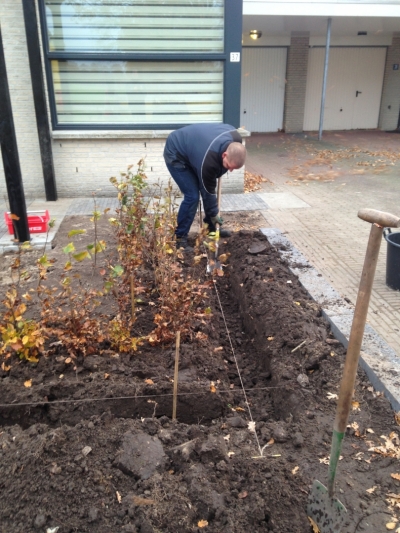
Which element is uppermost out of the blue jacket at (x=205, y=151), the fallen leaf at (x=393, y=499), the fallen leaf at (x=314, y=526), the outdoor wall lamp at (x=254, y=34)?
the outdoor wall lamp at (x=254, y=34)

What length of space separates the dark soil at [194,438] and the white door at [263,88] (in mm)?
15569

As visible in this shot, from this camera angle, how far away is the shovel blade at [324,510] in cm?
221

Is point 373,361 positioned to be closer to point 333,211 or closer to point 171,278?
point 171,278

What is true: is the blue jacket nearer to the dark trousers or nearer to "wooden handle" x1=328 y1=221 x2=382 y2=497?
the dark trousers

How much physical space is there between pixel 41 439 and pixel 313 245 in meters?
4.69

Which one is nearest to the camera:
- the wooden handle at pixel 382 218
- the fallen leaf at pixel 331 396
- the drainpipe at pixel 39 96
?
the wooden handle at pixel 382 218

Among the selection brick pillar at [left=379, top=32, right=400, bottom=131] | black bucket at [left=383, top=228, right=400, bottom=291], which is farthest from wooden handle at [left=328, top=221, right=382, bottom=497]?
brick pillar at [left=379, top=32, right=400, bottom=131]

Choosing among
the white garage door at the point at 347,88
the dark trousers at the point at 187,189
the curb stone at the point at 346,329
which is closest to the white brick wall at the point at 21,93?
the dark trousers at the point at 187,189

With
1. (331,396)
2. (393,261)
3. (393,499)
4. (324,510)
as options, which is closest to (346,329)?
(331,396)

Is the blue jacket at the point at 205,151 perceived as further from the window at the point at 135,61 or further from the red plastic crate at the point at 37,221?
the window at the point at 135,61

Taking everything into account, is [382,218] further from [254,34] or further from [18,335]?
[254,34]

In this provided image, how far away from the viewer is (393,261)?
4824 millimetres

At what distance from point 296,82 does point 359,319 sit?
17656mm

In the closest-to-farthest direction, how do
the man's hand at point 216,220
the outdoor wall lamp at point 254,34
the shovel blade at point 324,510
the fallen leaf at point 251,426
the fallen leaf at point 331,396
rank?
the shovel blade at point 324,510 < the fallen leaf at point 251,426 < the fallen leaf at point 331,396 < the man's hand at point 216,220 < the outdoor wall lamp at point 254,34
